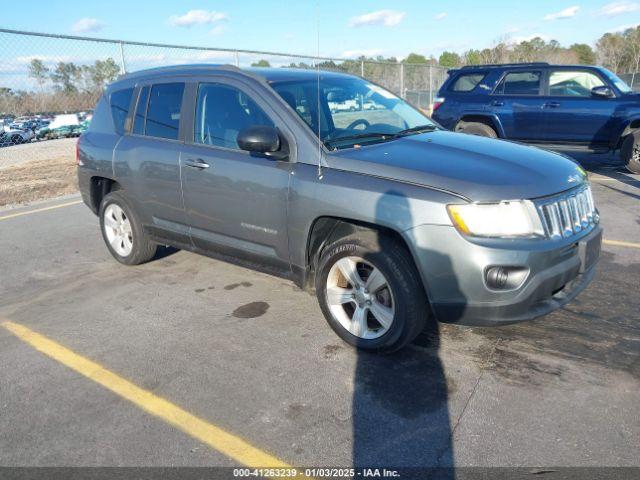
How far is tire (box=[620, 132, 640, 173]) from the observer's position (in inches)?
341

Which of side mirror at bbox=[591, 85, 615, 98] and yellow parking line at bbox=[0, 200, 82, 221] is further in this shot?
side mirror at bbox=[591, 85, 615, 98]

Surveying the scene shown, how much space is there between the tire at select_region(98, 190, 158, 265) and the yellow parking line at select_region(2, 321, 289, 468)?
4.59ft

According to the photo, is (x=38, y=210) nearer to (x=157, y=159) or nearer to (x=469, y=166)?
(x=157, y=159)

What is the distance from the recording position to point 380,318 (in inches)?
135

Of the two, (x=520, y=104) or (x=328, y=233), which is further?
(x=520, y=104)

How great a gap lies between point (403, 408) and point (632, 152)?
310 inches

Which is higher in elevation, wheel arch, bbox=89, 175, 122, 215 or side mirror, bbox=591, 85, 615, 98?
side mirror, bbox=591, 85, 615, 98

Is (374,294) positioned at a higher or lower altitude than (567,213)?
lower

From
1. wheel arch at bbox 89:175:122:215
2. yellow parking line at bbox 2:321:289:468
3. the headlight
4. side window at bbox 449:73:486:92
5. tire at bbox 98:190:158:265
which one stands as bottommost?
yellow parking line at bbox 2:321:289:468

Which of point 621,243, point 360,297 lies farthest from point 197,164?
point 621,243

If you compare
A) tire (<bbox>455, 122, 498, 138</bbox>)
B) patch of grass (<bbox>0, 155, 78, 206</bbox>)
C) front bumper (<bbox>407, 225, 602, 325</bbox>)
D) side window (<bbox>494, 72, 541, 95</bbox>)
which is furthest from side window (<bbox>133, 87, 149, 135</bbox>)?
side window (<bbox>494, 72, 541, 95</bbox>)

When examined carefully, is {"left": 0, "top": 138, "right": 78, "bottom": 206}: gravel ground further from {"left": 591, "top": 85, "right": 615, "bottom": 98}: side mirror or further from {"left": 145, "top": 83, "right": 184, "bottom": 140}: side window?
{"left": 591, "top": 85, "right": 615, "bottom": 98}: side mirror

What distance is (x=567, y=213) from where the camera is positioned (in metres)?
3.26

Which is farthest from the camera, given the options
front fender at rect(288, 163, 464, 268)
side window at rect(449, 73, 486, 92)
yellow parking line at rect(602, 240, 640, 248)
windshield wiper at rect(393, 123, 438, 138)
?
side window at rect(449, 73, 486, 92)
